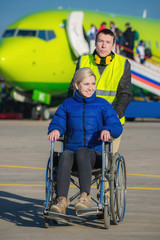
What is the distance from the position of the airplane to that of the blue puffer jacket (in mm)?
16174

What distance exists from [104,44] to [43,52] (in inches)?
647

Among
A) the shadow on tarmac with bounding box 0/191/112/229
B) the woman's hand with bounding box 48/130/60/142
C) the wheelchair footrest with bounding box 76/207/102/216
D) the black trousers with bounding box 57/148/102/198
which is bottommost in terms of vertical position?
the shadow on tarmac with bounding box 0/191/112/229

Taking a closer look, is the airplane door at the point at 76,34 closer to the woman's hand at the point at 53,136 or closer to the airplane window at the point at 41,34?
the airplane window at the point at 41,34

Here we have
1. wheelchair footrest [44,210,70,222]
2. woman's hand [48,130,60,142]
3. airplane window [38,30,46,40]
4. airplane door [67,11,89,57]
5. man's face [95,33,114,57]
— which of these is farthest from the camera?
airplane window [38,30,46,40]

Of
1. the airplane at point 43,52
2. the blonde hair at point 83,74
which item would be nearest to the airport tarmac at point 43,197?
the blonde hair at point 83,74

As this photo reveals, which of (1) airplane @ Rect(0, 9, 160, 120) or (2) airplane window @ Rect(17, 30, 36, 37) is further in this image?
(2) airplane window @ Rect(17, 30, 36, 37)

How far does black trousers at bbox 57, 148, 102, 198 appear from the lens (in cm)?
607

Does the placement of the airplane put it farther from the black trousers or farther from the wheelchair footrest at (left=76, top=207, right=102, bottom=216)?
the wheelchair footrest at (left=76, top=207, right=102, bottom=216)

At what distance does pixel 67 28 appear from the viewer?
23.6 metres

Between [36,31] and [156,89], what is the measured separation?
550cm

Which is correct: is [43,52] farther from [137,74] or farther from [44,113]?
[137,74]

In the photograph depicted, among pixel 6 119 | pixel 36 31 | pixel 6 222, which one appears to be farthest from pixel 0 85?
pixel 6 222

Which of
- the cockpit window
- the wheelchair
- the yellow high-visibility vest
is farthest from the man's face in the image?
the cockpit window

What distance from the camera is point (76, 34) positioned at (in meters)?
23.6
